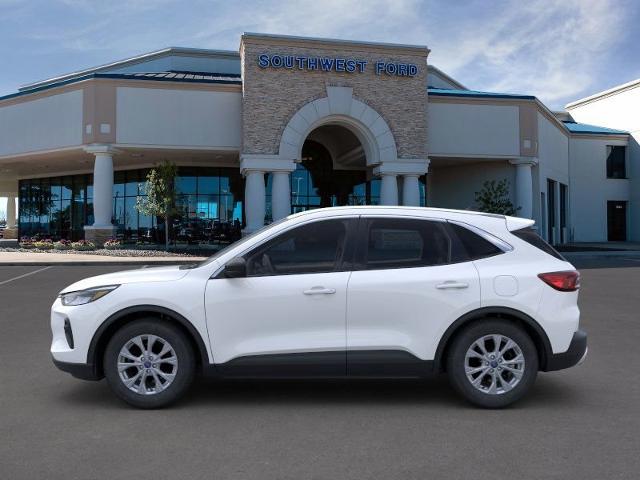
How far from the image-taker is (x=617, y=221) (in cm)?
4119

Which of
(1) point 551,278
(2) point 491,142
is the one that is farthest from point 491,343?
(2) point 491,142

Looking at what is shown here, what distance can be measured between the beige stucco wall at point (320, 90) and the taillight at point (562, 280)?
21925 millimetres

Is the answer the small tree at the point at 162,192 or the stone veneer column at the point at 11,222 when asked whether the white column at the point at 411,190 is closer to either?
the small tree at the point at 162,192

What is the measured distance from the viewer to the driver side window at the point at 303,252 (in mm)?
4957

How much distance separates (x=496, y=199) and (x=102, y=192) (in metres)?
19.4

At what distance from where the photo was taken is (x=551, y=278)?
194 inches

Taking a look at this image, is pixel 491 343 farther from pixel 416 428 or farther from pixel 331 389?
pixel 331 389

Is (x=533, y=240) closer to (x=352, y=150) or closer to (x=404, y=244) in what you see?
(x=404, y=244)

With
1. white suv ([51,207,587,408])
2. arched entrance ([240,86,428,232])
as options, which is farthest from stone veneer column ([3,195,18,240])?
white suv ([51,207,587,408])

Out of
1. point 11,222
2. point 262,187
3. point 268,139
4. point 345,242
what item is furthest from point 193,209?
point 11,222

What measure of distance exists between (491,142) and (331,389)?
2631 cm

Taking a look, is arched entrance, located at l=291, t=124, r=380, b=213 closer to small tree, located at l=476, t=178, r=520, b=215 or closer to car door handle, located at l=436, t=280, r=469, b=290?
small tree, located at l=476, t=178, r=520, b=215

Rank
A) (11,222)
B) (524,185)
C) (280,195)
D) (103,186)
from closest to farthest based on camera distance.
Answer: (280,195), (103,186), (524,185), (11,222)

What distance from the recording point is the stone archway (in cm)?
2617
